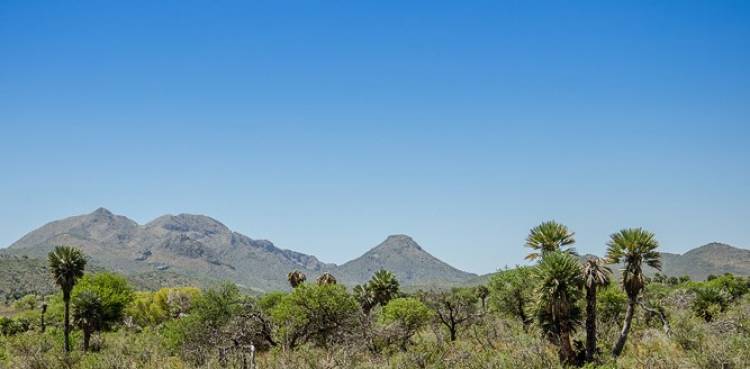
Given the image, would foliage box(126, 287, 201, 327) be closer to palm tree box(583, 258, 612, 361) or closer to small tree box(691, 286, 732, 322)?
small tree box(691, 286, 732, 322)

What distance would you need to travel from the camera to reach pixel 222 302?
46.9 m

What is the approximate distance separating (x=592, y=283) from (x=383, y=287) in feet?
119

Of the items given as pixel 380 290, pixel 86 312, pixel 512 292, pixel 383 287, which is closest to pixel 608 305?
pixel 512 292

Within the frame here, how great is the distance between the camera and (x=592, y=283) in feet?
98.7

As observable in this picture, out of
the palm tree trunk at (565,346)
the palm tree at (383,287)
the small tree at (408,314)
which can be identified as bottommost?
the palm tree trunk at (565,346)

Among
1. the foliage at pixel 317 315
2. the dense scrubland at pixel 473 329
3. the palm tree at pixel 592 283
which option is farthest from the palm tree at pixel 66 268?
the palm tree at pixel 592 283

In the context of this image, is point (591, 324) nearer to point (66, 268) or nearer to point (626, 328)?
point (626, 328)

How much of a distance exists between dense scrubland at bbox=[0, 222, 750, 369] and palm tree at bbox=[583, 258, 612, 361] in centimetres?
6

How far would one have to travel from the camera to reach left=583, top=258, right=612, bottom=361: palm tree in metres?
30.1

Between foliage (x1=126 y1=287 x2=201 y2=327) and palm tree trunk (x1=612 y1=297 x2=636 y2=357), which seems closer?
palm tree trunk (x1=612 y1=297 x2=636 y2=357)

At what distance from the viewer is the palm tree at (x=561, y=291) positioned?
97.9 ft

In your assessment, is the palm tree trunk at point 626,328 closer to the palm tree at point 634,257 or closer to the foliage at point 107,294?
the palm tree at point 634,257

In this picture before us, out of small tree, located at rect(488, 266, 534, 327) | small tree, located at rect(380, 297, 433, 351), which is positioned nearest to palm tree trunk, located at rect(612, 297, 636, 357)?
small tree, located at rect(488, 266, 534, 327)

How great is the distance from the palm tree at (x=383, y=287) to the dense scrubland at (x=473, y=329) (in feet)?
21.0
